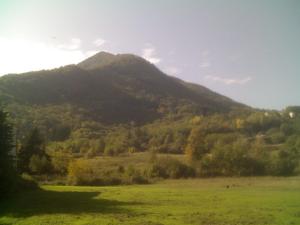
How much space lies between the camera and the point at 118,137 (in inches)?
5832

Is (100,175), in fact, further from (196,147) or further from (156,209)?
(156,209)

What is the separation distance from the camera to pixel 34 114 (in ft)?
429

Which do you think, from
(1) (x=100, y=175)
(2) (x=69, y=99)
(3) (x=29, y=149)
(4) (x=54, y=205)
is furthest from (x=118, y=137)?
(4) (x=54, y=205)

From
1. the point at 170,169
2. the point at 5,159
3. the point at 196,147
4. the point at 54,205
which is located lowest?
the point at 54,205

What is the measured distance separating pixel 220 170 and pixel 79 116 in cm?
9181

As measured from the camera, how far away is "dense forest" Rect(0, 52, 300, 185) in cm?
7805

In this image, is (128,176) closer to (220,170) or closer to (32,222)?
(220,170)

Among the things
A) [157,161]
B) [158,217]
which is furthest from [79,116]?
[158,217]

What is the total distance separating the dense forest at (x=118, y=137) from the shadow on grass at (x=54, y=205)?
220 inches

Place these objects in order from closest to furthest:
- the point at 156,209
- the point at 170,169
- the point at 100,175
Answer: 1. the point at 156,209
2. the point at 100,175
3. the point at 170,169

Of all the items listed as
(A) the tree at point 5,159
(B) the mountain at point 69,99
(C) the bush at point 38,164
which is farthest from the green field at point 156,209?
(B) the mountain at point 69,99

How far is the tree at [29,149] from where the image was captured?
242 ft

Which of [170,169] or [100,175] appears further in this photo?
[170,169]

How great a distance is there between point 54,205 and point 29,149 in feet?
126
